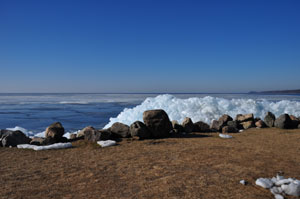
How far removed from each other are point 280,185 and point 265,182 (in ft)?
0.64

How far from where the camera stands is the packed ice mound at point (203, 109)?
533 inches

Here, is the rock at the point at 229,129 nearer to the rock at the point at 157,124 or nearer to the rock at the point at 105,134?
the rock at the point at 157,124

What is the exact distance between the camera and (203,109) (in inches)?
549

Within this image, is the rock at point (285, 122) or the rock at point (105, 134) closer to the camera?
the rock at point (105, 134)

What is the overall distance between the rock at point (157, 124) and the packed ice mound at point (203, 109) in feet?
17.0

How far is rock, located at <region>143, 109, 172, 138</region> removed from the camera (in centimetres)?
783

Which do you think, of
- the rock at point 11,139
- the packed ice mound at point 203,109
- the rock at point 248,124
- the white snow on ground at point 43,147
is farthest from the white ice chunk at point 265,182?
the packed ice mound at point 203,109

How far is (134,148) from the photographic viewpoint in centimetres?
638

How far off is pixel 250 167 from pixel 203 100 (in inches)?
416

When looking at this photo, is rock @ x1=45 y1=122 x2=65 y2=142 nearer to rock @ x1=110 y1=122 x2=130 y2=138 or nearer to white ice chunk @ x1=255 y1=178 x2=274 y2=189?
rock @ x1=110 y1=122 x2=130 y2=138

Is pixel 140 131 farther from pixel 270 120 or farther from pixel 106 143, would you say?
pixel 270 120

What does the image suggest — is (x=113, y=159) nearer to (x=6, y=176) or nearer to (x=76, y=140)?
(x=6, y=176)

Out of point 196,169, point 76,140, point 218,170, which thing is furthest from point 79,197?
point 76,140

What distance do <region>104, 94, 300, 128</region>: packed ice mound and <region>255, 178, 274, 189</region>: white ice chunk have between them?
9.11m
